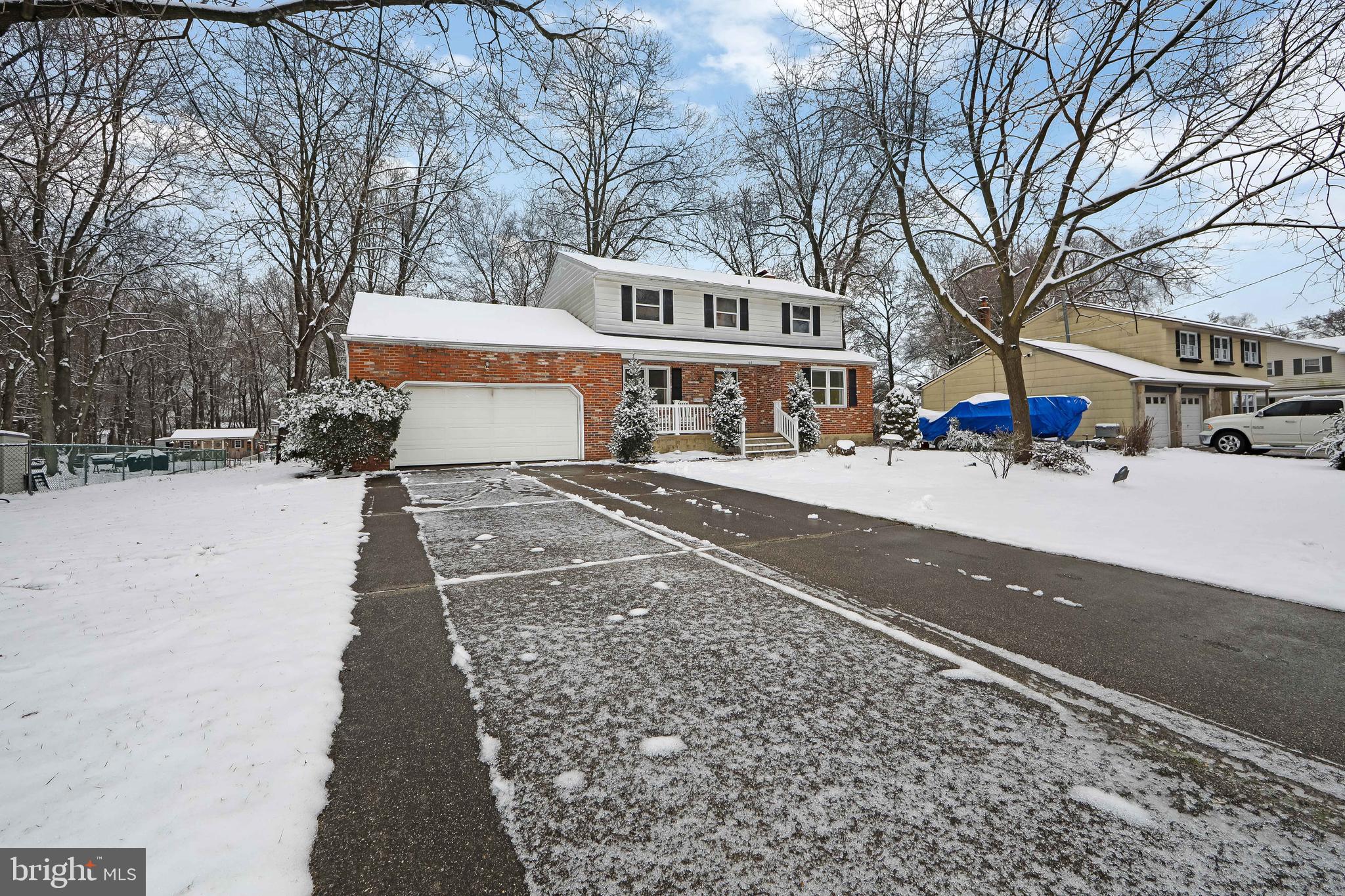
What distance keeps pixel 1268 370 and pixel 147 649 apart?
141ft

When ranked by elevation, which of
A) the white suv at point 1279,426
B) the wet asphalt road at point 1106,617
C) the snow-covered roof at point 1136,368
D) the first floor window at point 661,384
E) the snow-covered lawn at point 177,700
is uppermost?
the snow-covered roof at point 1136,368

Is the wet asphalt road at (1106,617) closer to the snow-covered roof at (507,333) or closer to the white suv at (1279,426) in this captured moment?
the snow-covered roof at (507,333)

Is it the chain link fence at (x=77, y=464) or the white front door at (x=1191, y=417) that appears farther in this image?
the white front door at (x=1191, y=417)

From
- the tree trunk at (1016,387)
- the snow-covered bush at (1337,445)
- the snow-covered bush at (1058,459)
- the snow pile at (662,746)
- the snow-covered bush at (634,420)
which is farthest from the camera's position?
the snow-covered bush at (634,420)

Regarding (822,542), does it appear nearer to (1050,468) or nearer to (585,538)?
(585,538)

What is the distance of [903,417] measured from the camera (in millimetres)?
17406

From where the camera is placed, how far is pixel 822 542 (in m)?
5.12

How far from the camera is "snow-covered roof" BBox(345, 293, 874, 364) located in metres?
11.8

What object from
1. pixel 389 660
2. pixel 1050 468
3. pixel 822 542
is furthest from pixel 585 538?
pixel 1050 468

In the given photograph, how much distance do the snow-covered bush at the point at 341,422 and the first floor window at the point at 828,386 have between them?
12.1 meters

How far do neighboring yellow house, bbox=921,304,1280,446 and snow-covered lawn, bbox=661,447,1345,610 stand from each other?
6.50 metres

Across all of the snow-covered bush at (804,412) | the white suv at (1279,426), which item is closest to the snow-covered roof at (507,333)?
the snow-covered bush at (804,412)

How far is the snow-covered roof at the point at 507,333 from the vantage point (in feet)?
38.9

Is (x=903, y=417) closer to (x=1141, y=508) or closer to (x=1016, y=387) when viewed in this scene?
(x=1016, y=387)
